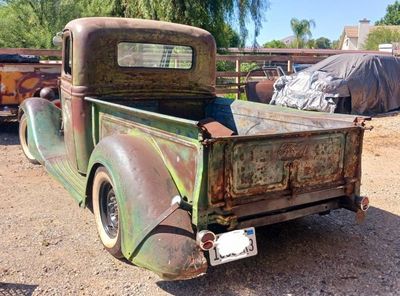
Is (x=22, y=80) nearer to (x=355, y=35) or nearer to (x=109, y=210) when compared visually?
(x=109, y=210)

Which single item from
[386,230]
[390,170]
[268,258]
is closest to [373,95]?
[390,170]

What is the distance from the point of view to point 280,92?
11.7 metres

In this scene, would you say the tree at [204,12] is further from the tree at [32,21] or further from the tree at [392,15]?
the tree at [392,15]

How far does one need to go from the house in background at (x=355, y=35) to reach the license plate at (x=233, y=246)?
2451 inches

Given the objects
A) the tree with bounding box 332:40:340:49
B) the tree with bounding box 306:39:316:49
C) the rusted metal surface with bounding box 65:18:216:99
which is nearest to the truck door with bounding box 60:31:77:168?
the rusted metal surface with bounding box 65:18:216:99

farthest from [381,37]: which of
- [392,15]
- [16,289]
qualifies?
[16,289]

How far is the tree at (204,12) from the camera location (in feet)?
46.2

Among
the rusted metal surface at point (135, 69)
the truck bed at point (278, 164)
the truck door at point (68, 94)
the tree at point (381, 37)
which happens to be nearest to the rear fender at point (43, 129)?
the truck door at point (68, 94)

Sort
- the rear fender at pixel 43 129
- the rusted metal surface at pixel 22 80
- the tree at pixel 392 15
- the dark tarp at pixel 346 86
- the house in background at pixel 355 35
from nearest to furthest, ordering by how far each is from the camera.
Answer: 1. the rear fender at pixel 43 129
2. the rusted metal surface at pixel 22 80
3. the dark tarp at pixel 346 86
4. the house in background at pixel 355 35
5. the tree at pixel 392 15

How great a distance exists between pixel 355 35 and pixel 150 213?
70709 mm

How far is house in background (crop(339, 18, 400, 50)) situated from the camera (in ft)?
207

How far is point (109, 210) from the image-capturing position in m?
3.54

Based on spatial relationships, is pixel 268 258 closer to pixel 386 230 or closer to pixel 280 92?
pixel 386 230

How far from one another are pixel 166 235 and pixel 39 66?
19.9 ft
